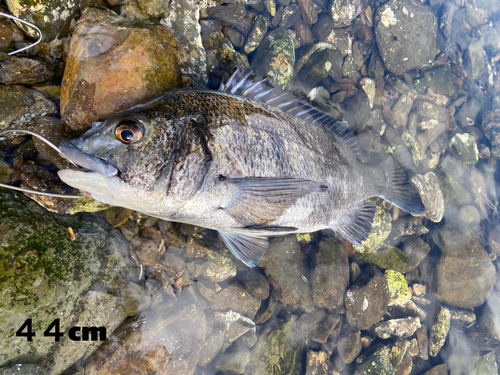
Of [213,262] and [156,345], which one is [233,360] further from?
[213,262]

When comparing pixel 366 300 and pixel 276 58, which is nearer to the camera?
pixel 276 58

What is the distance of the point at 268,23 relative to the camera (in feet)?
14.8

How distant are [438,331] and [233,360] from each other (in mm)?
4140

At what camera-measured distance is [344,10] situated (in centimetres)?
510

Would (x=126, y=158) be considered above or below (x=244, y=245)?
above

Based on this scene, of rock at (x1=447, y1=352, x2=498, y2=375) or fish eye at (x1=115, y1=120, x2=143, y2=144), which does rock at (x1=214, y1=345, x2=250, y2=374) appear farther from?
rock at (x1=447, y1=352, x2=498, y2=375)

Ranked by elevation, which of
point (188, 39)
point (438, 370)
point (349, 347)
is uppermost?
point (188, 39)

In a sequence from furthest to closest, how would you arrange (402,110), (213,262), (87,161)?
1. (402,110)
2. (213,262)
3. (87,161)

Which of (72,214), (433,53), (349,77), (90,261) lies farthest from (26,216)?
(433,53)

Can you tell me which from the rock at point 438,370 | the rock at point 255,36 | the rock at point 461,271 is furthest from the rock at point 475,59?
the rock at point 438,370

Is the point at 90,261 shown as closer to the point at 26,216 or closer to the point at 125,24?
the point at 26,216

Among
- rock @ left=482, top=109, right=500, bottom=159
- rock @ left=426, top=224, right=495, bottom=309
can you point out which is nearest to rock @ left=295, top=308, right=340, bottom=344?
rock @ left=426, top=224, right=495, bottom=309

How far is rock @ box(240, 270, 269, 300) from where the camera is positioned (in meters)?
3.81

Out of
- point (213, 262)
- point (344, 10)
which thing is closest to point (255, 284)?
point (213, 262)
